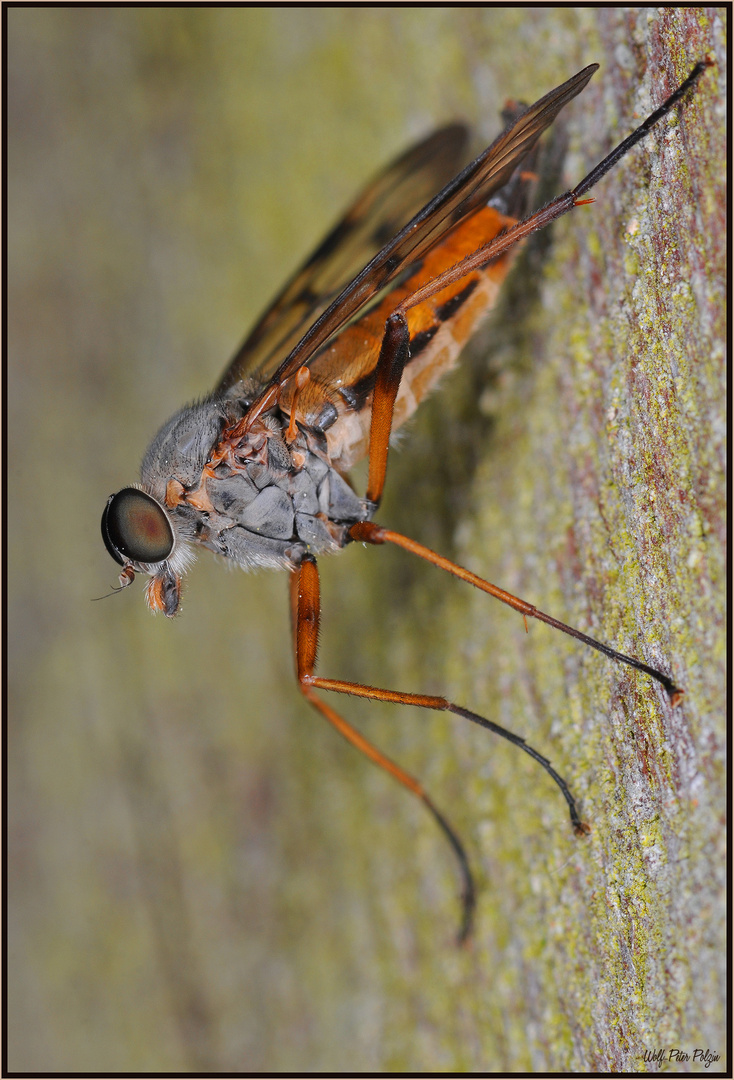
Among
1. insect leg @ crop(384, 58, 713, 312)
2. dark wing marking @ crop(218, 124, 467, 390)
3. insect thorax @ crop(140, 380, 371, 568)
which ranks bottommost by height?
insect thorax @ crop(140, 380, 371, 568)

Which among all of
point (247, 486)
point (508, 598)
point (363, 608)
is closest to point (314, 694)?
point (363, 608)

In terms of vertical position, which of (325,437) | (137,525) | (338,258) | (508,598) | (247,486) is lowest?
(508,598)

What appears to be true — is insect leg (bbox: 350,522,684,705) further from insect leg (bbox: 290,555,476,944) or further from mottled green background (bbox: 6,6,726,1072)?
insect leg (bbox: 290,555,476,944)

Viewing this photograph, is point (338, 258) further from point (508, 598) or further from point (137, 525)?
point (508, 598)

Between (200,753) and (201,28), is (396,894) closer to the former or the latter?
(200,753)

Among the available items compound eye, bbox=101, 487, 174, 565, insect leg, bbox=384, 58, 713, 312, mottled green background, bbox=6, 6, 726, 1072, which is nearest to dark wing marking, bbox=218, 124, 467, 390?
mottled green background, bbox=6, 6, 726, 1072

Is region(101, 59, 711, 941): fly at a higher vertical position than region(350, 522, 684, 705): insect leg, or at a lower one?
higher

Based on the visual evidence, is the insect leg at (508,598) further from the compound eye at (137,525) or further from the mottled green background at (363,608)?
the compound eye at (137,525)

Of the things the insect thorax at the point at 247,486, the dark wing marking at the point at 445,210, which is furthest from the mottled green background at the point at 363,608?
the insect thorax at the point at 247,486
